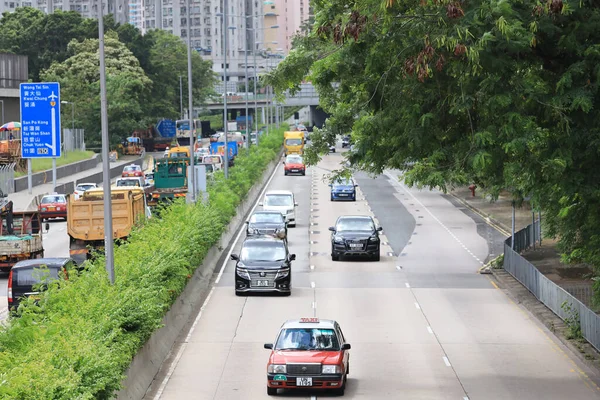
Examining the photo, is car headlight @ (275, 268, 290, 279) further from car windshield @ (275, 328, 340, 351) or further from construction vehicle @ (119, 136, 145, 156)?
construction vehicle @ (119, 136, 145, 156)

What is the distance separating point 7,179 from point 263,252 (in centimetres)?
3895

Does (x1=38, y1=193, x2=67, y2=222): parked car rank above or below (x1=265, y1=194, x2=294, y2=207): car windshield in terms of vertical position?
below

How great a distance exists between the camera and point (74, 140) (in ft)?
338

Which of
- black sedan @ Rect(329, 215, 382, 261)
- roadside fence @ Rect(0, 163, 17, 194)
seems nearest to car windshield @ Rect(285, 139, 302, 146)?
roadside fence @ Rect(0, 163, 17, 194)

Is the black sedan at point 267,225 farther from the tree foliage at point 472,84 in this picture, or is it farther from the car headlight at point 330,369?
the car headlight at point 330,369

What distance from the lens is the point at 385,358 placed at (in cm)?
2511

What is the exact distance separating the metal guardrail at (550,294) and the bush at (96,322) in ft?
32.6

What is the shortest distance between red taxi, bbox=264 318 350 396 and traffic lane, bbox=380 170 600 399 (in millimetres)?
2692

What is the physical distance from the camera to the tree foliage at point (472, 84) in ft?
61.3

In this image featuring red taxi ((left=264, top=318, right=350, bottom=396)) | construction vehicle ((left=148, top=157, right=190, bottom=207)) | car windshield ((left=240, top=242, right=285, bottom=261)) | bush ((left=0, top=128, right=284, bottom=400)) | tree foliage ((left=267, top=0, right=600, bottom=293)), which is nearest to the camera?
bush ((left=0, top=128, right=284, bottom=400))

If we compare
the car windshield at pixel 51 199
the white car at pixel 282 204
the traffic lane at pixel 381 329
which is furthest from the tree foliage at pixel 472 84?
the car windshield at pixel 51 199

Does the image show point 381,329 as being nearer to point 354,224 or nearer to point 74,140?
point 354,224

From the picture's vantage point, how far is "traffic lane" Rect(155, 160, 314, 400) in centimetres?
2186

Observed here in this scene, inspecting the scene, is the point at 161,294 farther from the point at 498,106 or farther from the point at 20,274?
the point at 498,106
